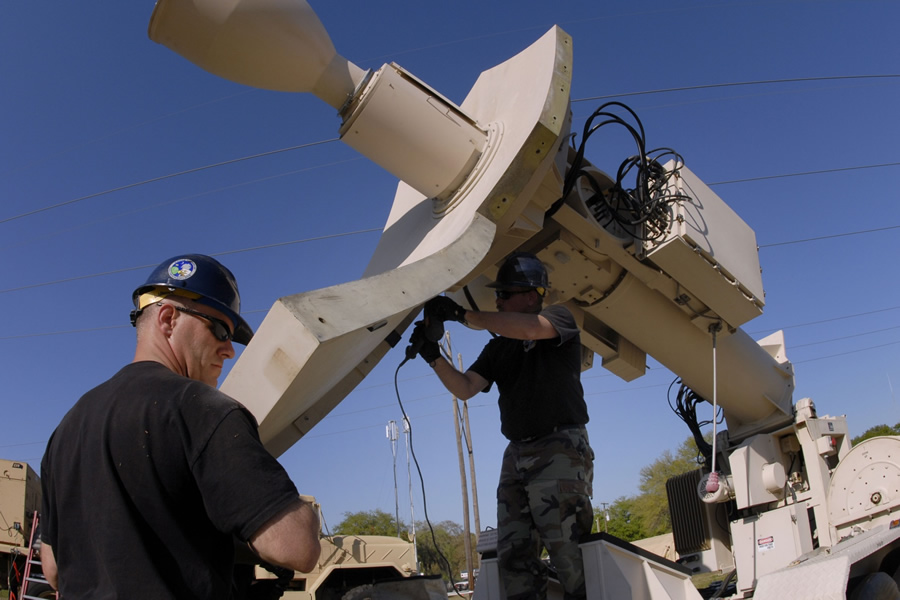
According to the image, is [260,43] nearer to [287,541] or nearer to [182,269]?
[182,269]

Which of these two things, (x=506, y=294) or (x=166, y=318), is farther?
(x=506, y=294)

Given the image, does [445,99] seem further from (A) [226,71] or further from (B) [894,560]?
(B) [894,560]

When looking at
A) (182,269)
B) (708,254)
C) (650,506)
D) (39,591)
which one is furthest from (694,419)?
(650,506)

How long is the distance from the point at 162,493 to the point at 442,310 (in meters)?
2.15

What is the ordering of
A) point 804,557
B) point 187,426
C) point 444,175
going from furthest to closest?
point 804,557 < point 444,175 < point 187,426

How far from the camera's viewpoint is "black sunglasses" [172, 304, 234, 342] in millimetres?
2117

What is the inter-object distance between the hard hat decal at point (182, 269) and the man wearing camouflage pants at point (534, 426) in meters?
1.71

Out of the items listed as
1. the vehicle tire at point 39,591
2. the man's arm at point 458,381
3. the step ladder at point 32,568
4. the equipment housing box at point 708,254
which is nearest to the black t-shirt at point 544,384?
the man's arm at point 458,381

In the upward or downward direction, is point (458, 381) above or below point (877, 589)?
above

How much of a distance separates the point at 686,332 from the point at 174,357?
4.31m

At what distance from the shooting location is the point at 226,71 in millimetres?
4148

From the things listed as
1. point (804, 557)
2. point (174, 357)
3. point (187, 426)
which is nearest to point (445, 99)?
point (174, 357)

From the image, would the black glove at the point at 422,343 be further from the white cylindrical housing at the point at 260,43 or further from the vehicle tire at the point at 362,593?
the white cylindrical housing at the point at 260,43

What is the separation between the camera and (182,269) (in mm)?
2152
